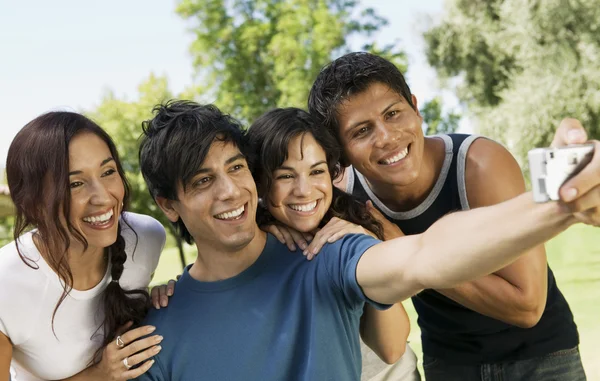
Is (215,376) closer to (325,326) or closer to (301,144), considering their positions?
(325,326)

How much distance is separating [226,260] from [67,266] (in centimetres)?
65

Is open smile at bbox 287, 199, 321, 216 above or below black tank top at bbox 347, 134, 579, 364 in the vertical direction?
above

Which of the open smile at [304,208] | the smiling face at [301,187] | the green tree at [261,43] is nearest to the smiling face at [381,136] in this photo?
the smiling face at [301,187]

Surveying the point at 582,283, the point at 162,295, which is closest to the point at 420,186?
the point at 162,295

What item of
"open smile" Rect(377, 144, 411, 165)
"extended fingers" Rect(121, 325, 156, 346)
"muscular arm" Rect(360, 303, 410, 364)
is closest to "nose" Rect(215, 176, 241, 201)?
"extended fingers" Rect(121, 325, 156, 346)

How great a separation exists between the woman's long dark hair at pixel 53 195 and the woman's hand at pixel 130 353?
13 centimetres

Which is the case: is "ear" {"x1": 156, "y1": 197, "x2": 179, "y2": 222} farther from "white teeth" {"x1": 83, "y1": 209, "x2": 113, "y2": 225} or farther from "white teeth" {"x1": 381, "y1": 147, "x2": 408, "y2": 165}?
"white teeth" {"x1": 381, "y1": 147, "x2": 408, "y2": 165}

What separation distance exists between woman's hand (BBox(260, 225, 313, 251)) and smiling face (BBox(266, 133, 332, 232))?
0.13ft

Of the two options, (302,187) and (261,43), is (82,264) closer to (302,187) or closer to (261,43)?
(302,187)

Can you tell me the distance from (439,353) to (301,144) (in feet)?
4.03

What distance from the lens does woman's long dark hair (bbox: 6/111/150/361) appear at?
2434mm

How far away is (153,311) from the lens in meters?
2.45

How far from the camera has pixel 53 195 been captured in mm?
2418

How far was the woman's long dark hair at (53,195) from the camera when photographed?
2.43 metres
